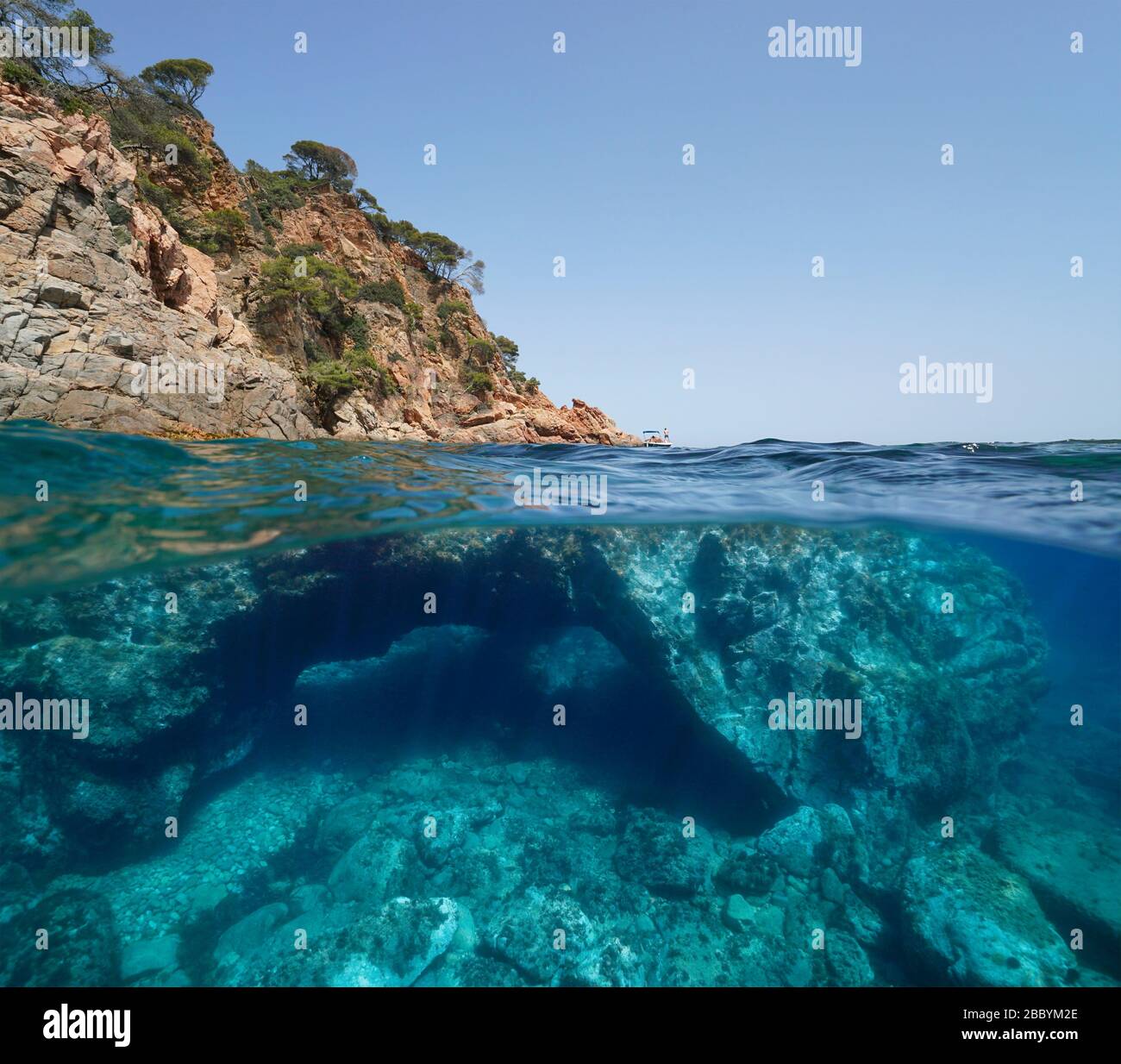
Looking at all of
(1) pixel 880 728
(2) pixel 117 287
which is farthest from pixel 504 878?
(2) pixel 117 287

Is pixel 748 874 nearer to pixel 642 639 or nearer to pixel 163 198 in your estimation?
pixel 642 639

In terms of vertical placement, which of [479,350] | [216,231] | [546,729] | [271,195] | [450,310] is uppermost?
[271,195]

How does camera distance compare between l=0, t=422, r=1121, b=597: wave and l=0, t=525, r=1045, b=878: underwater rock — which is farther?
l=0, t=525, r=1045, b=878: underwater rock

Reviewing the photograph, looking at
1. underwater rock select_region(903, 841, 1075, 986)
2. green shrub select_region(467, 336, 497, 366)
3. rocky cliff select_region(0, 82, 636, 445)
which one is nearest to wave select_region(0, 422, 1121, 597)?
rocky cliff select_region(0, 82, 636, 445)

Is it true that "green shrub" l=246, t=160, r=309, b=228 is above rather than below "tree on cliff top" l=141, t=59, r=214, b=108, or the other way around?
below

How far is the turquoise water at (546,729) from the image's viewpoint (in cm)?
781

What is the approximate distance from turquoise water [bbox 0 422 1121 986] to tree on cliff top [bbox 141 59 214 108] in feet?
109

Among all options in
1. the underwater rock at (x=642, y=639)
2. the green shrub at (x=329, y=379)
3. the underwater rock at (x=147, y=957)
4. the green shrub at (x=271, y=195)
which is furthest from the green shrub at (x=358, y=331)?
the underwater rock at (x=147, y=957)

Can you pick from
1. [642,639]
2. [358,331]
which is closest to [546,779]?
[642,639]

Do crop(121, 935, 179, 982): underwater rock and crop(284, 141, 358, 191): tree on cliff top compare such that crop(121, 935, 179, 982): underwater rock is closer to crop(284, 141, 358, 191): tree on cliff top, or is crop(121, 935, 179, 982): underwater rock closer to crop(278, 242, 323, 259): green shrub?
crop(278, 242, 323, 259): green shrub

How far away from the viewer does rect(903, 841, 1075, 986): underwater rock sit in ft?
22.6

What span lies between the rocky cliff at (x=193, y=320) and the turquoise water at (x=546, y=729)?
7.42 ft

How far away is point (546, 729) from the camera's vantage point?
44.2ft

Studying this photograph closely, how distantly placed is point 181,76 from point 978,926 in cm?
4981
